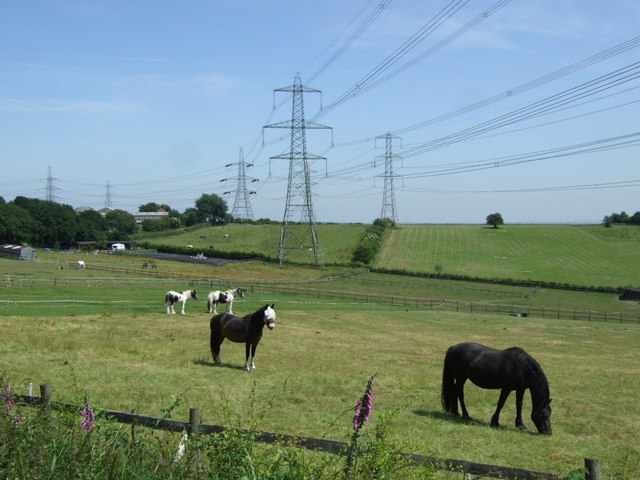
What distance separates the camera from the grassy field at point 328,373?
1295 centimetres

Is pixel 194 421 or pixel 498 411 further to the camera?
pixel 498 411

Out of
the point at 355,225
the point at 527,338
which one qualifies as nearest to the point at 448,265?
the point at 355,225

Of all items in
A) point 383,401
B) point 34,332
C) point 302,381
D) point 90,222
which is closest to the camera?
point 383,401

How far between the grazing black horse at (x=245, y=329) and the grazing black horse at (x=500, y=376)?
639 centimetres

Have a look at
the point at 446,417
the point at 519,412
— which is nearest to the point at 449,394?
the point at 446,417

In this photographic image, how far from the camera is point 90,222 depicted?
144 m

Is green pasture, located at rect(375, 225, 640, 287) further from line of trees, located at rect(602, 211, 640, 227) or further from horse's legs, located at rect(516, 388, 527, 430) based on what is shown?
horse's legs, located at rect(516, 388, 527, 430)

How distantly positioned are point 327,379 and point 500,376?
5.19 m

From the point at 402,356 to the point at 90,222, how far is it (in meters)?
131

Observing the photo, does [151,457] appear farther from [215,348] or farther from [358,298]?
[358,298]

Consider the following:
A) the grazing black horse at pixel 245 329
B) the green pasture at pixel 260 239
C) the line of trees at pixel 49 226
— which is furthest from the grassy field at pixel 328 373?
the line of trees at pixel 49 226

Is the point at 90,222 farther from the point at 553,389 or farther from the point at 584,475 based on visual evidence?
the point at 584,475

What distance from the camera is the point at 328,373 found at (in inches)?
769

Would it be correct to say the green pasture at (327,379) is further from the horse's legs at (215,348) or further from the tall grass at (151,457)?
the horse's legs at (215,348)
